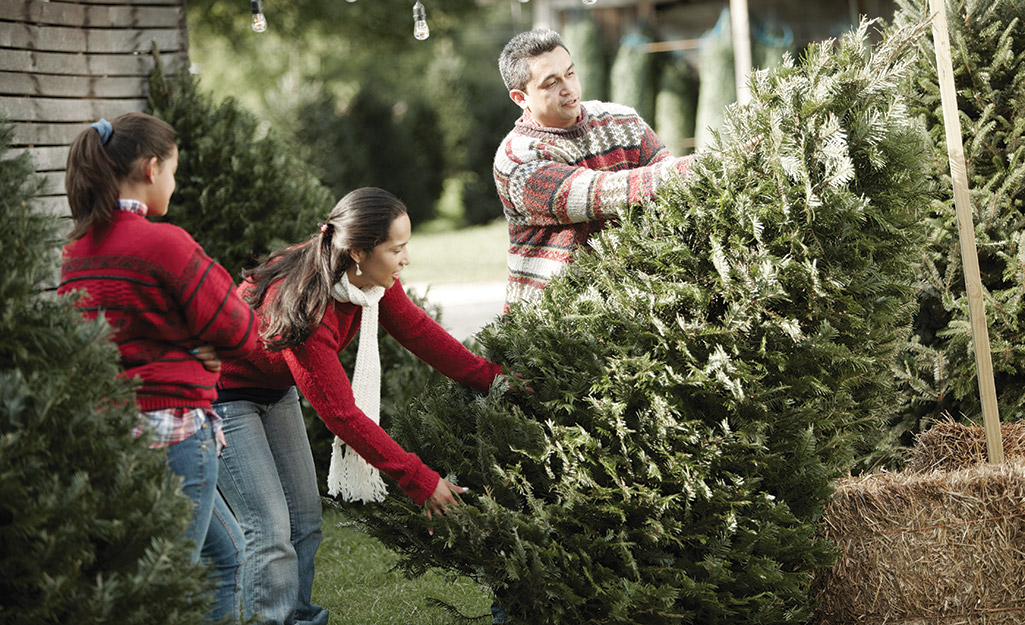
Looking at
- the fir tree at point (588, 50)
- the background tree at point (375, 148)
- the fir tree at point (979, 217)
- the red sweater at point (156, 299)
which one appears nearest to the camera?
the red sweater at point (156, 299)

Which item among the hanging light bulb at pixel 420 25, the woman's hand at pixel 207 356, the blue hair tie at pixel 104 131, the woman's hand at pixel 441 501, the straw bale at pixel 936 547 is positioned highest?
the hanging light bulb at pixel 420 25

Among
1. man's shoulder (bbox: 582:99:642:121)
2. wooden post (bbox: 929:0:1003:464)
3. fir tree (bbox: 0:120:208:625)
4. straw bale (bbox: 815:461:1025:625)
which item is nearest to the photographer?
fir tree (bbox: 0:120:208:625)

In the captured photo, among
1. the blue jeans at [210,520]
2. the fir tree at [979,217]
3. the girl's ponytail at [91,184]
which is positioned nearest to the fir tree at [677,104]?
the fir tree at [979,217]

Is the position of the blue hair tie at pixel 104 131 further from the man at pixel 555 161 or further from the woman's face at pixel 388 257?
the man at pixel 555 161

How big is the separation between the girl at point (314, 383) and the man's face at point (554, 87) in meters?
0.78

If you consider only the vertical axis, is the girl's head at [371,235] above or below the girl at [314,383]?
above

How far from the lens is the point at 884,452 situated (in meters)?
4.40

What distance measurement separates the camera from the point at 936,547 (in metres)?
3.55

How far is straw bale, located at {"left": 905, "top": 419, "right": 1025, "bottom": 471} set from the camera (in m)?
4.08

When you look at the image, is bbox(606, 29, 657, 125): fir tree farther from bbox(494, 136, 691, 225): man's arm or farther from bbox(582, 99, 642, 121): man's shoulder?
bbox(494, 136, 691, 225): man's arm

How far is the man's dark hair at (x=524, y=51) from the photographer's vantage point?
12.5 feet

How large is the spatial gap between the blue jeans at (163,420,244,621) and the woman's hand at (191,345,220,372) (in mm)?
163

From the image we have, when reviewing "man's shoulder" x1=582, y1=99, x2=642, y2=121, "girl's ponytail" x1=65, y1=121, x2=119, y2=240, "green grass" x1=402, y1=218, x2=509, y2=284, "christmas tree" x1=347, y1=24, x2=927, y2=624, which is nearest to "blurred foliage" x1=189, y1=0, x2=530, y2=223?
"green grass" x1=402, y1=218, x2=509, y2=284

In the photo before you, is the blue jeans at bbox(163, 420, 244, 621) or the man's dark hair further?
the man's dark hair
